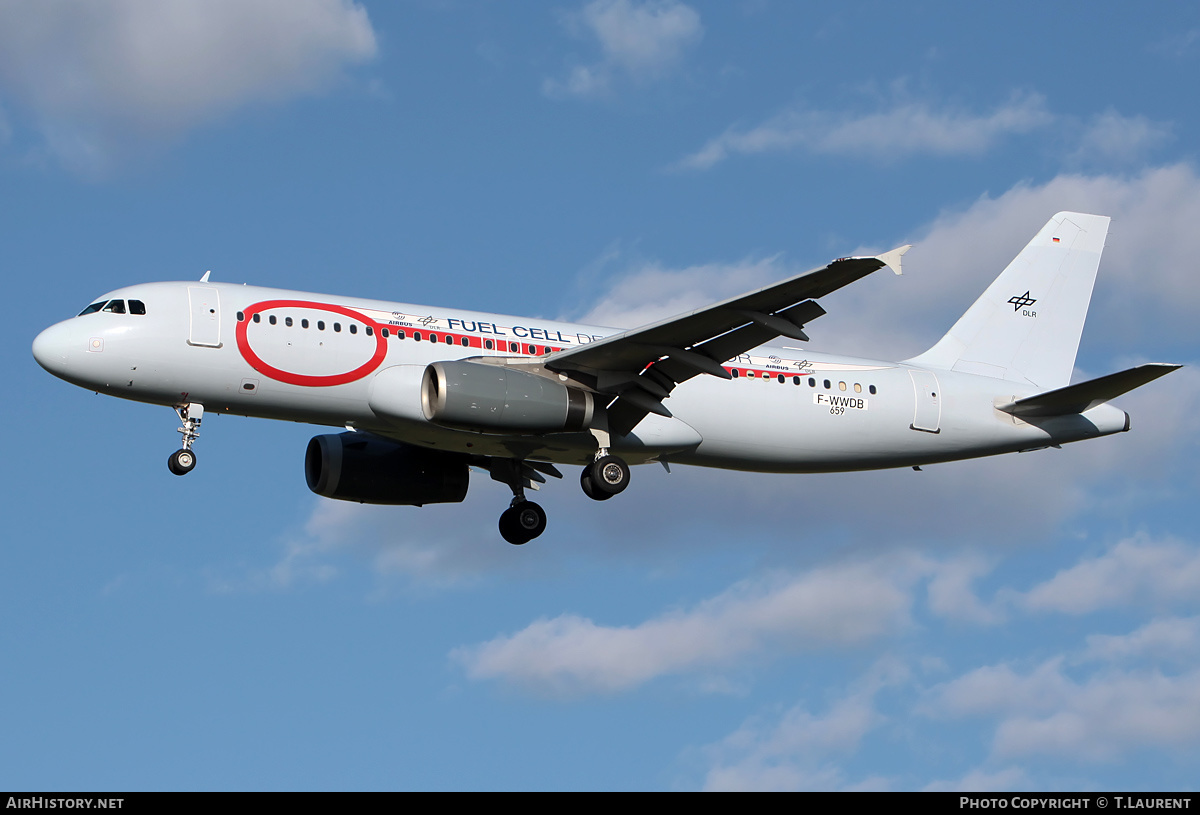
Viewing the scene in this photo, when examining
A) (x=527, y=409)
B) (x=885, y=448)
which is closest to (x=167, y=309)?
(x=527, y=409)

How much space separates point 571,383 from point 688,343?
113 inches

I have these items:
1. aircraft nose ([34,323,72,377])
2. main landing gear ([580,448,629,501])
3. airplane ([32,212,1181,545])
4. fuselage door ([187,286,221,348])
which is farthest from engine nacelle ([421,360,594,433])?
aircraft nose ([34,323,72,377])

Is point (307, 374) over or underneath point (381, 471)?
underneath

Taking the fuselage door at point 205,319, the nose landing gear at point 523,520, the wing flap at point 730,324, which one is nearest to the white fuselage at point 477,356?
the fuselage door at point 205,319

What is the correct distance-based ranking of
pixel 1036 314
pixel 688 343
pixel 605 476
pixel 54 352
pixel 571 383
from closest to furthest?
pixel 54 352
pixel 688 343
pixel 571 383
pixel 605 476
pixel 1036 314


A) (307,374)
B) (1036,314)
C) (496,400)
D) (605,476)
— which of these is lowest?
(605,476)

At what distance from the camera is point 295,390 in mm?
29047

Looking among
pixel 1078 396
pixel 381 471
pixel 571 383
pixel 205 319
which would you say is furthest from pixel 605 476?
pixel 1078 396

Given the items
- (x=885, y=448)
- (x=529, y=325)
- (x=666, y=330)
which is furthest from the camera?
(x=885, y=448)

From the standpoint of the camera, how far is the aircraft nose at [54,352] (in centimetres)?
2841

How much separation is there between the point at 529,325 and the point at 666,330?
4414 mm

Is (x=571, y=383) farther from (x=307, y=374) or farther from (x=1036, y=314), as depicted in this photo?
(x=1036, y=314)

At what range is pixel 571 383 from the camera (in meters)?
30.6
